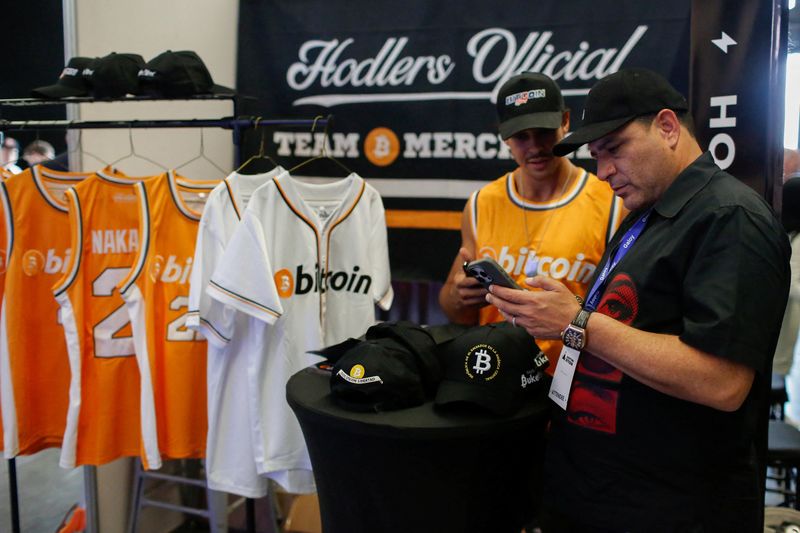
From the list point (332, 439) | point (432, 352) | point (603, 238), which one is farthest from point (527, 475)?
point (603, 238)

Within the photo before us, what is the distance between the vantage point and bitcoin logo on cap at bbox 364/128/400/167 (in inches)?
117

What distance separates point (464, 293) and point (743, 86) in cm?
98

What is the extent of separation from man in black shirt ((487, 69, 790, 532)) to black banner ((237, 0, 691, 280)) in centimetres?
150

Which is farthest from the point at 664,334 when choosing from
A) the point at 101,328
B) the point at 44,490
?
the point at 44,490

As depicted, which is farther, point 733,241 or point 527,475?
point 527,475

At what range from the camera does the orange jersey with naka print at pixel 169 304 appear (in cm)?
233

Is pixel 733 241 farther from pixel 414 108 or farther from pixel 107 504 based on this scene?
pixel 107 504

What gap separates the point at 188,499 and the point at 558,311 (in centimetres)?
259

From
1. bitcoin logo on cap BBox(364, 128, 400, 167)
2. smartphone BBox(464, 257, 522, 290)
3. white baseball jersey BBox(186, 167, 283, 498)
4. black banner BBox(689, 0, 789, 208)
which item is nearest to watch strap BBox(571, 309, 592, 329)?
smartphone BBox(464, 257, 522, 290)

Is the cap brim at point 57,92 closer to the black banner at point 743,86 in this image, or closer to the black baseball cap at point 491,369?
the black baseball cap at point 491,369

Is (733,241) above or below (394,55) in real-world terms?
below

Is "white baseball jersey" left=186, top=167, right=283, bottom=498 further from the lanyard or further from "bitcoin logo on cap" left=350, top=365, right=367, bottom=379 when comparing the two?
the lanyard

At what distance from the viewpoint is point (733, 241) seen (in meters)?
1.15

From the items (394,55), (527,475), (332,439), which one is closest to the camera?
(332,439)
